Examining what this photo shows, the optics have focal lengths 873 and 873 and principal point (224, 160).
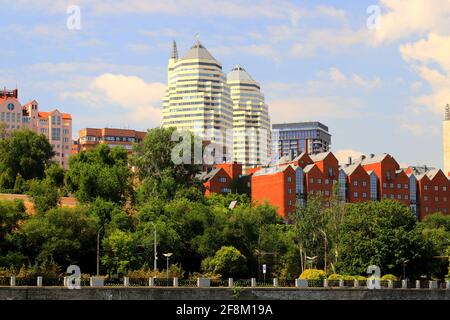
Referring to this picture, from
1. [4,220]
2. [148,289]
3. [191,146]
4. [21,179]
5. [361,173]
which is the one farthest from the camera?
[361,173]

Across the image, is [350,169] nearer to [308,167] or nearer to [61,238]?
[308,167]

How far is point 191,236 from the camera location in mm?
98812

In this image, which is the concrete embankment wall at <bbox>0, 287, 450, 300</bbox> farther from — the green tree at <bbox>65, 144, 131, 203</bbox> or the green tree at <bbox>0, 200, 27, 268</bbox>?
the green tree at <bbox>65, 144, 131, 203</bbox>

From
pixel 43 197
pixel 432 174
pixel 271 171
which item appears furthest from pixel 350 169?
pixel 43 197

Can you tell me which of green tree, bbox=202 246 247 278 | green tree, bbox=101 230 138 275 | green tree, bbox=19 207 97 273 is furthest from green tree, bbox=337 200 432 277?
green tree, bbox=19 207 97 273

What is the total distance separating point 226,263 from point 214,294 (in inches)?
678

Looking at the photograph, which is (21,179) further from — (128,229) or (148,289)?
(148,289)

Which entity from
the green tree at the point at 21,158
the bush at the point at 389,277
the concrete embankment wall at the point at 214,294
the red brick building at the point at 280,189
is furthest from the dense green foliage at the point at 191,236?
the red brick building at the point at 280,189

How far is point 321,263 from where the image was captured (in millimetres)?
104750

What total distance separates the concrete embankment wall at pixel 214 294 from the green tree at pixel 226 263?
15194 millimetres

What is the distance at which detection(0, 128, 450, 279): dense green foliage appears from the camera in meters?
86.4

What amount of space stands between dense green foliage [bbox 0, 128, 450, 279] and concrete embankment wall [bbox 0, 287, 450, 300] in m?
6.22
